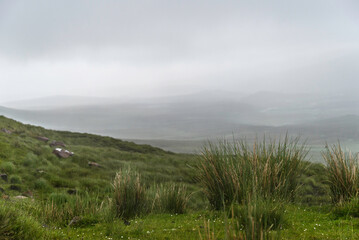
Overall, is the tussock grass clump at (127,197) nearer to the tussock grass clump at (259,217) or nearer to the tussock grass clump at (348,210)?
the tussock grass clump at (259,217)

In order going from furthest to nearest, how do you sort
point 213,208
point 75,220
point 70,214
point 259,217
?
point 213,208, point 70,214, point 75,220, point 259,217

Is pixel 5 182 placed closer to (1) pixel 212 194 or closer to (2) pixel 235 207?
(1) pixel 212 194

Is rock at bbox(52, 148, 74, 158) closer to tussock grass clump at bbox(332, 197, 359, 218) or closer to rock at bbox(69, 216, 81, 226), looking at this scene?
rock at bbox(69, 216, 81, 226)

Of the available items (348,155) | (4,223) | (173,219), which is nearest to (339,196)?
(348,155)

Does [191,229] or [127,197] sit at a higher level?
[127,197]

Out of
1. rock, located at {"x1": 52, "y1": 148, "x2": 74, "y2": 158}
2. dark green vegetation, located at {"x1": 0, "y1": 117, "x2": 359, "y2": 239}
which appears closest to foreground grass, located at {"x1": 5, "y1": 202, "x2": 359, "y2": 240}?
dark green vegetation, located at {"x1": 0, "y1": 117, "x2": 359, "y2": 239}

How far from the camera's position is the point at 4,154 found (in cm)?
2025

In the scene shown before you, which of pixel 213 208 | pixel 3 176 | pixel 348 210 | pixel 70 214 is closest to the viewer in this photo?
pixel 348 210

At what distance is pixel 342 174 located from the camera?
9016 mm

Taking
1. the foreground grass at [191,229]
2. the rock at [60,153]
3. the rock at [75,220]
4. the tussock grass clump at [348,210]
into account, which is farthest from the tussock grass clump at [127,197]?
the rock at [60,153]

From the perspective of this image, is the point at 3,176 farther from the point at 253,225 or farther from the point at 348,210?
the point at 253,225

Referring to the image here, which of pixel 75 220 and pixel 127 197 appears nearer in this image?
pixel 75 220

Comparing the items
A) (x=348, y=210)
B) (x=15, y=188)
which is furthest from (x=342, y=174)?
(x=15, y=188)

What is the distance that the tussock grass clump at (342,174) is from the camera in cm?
874
